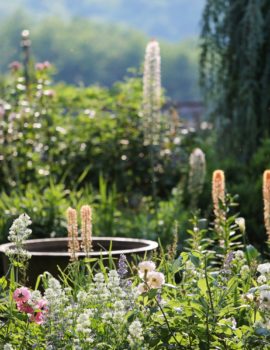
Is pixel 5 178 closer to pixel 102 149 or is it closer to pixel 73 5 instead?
pixel 102 149

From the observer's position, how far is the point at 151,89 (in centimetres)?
560

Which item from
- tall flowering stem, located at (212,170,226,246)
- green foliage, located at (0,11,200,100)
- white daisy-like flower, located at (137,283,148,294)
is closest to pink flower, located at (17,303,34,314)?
white daisy-like flower, located at (137,283,148,294)

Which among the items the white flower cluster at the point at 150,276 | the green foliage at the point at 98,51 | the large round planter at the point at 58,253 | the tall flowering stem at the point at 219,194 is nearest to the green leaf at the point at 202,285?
the white flower cluster at the point at 150,276

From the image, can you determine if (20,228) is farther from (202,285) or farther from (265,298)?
(265,298)

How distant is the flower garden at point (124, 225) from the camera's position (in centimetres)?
235

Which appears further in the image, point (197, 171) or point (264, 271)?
point (197, 171)

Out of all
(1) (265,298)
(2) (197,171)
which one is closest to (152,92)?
(2) (197,171)

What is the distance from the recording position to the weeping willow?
704 cm

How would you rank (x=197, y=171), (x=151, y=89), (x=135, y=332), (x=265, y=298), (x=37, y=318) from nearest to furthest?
(x=135, y=332)
(x=265, y=298)
(x=37, y=318)
(x=151, y=89)
(x=197, y=171)

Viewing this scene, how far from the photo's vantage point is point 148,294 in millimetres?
2232

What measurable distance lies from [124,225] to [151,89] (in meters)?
1.02

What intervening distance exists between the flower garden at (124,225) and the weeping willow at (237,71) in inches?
12.5

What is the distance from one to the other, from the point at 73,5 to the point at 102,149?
4163 inches

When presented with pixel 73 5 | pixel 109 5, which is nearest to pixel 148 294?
pixel 109 5
